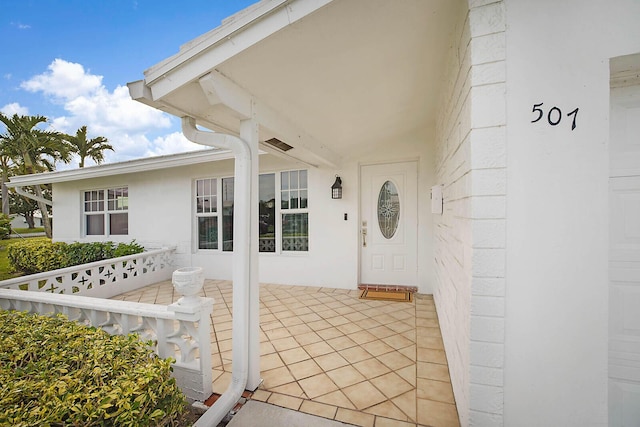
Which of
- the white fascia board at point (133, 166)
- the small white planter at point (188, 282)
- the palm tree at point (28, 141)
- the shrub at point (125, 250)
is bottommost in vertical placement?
the shrub at point (125, 250)

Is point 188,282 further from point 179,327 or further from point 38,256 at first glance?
point 38,256

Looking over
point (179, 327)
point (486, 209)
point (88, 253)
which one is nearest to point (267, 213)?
point (179, 327)

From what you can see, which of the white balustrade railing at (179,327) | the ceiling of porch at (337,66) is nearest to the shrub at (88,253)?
the white balustrade railing at (179,327)

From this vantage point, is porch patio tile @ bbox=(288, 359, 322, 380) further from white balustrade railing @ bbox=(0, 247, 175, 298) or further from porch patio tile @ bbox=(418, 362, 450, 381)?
white balustrade railing @ bbox=(0, 247, 175, 298)

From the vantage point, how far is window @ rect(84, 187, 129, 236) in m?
6.23

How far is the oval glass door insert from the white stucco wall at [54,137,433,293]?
39cm

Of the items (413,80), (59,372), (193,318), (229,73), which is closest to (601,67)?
(413,80)

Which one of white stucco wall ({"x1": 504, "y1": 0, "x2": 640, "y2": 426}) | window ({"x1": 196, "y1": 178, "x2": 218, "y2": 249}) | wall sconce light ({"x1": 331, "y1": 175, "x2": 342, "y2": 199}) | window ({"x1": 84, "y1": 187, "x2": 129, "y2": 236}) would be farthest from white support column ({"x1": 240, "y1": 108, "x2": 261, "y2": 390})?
window ({"x1": 84, "y1": 187, "x2": 129, "y2": 236})

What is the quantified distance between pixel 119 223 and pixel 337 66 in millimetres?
6806

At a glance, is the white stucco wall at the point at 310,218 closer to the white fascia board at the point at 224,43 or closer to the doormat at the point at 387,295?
the doormat at the point at 387,295

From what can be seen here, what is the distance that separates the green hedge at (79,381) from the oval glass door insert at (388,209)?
3.70 meters

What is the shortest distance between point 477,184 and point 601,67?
76 centimetres

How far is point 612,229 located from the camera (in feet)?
4.45

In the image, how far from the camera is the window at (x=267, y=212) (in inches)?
191
